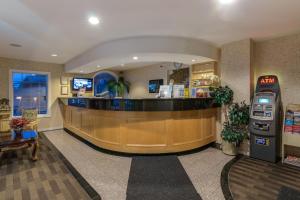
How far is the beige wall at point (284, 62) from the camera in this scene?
3.50m

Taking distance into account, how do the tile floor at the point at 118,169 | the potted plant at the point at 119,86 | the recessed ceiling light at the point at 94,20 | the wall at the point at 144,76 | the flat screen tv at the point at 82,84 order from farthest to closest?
the potted plant at the point at 119,86 < the flat screen tv at the point at 82,84 < the wall at the point at 144,76 < the recessed ceiling light at the point at 94,20 < the tile floor at the point at 118,169

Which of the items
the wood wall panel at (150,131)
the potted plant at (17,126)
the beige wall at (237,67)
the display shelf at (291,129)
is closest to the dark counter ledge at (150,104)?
the wood wall panel at (150,131)

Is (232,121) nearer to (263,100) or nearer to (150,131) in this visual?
(263,100)

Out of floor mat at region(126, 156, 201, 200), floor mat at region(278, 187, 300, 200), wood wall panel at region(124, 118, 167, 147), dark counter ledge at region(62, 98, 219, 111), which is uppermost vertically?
dark counter ledge at region(62, 98, 219, 111)

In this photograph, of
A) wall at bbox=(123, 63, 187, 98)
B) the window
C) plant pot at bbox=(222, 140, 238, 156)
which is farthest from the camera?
wall at bbox=(123, 63, 187, 98)

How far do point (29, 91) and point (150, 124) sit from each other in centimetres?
527

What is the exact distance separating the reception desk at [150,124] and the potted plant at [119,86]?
3978mm

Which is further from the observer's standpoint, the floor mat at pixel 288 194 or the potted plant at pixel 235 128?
the potted plant at pixel 235 128

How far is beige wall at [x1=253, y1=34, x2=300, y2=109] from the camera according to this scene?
3.50 metres

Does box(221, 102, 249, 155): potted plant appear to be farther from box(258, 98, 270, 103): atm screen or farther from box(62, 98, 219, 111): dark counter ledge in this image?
box(62, 98, 219, 111): dark counter ledge

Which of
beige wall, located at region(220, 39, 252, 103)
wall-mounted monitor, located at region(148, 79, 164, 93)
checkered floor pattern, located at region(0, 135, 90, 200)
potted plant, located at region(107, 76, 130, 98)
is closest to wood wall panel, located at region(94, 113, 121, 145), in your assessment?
checkered floor pattern, located at region(0, 135, 90, 200)

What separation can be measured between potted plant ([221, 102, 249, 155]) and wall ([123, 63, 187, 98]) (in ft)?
10.1

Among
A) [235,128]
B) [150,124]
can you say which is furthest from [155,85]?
[235,128]

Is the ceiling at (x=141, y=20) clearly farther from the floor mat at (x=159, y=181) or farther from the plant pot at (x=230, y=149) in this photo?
the floor mat at (x=159, y=181)
